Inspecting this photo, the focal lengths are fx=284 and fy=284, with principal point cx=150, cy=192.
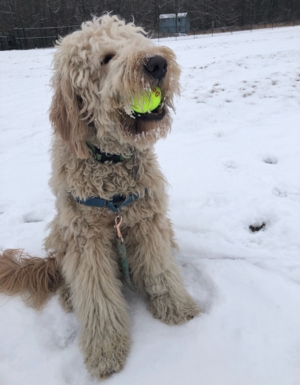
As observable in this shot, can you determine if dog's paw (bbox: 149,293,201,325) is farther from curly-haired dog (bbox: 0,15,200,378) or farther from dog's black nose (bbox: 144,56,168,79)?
dog's black nose (bbox: 144,56,168,79)

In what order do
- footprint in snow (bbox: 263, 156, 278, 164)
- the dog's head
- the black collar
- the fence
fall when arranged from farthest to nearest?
1. the fence
2. footprint in snow (bbox: 263, 156, 278, 164)
3. the black collar
4. the dog's head

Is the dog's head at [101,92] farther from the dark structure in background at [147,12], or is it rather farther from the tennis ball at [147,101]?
the dark structure in background at [147,12]

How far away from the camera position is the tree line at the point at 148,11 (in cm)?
3166

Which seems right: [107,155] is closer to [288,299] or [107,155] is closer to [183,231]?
[183,231]

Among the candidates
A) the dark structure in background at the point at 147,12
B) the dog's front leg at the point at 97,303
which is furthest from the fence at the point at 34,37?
the dog's front leg at the point at 97,303

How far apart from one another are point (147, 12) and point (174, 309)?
1547 inches

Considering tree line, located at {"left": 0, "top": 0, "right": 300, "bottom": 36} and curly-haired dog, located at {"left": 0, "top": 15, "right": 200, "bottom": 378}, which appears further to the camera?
tree line, located at {"left": 0, "top": 0, "right": 300, "bottom": 36}

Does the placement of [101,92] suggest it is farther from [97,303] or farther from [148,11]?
[148,11]

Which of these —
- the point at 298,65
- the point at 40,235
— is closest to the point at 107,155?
the point at 40,235

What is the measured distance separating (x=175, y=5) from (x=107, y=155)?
37.3 metres

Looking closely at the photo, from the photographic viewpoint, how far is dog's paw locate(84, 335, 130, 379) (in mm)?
1735

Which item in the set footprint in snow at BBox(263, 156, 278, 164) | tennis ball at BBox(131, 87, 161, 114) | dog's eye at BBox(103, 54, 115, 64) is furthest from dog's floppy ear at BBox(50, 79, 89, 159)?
footprint in snow at BBox(263, 156, 278, 164)

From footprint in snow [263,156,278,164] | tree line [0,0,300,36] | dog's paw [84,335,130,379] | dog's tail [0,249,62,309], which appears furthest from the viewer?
tree line [0,0,300,36]

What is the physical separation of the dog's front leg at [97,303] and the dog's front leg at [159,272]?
0.71ft
